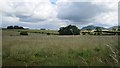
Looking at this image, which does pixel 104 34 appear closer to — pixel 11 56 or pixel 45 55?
pixel 45 55

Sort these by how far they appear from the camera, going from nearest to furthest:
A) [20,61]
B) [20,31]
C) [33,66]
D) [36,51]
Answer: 1. [33,66]
2. [20,61]
3. [36,51]
4. [20,31]

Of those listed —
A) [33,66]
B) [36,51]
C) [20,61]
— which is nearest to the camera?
[33,66]

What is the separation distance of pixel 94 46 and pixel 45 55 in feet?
7.62

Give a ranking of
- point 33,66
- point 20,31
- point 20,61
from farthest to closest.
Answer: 1. point 20,31
2. point 20,61
3. point 33,66

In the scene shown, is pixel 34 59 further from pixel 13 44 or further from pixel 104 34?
pixel 104 34

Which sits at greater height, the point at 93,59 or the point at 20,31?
the point at 20,31

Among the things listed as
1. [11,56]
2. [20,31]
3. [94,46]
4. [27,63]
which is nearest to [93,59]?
[94,46]

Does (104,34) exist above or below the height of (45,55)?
above

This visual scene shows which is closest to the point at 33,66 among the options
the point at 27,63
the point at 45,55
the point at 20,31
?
the point at 27,63

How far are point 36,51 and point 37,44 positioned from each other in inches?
45.6

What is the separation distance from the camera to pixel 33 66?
33.6ft

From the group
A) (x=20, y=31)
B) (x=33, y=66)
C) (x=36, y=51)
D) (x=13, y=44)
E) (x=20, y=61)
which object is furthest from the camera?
(x=20, y=31)

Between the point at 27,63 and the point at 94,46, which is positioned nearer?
the point at 27,63

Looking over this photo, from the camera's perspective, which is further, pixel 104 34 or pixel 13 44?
pixel 13 44
